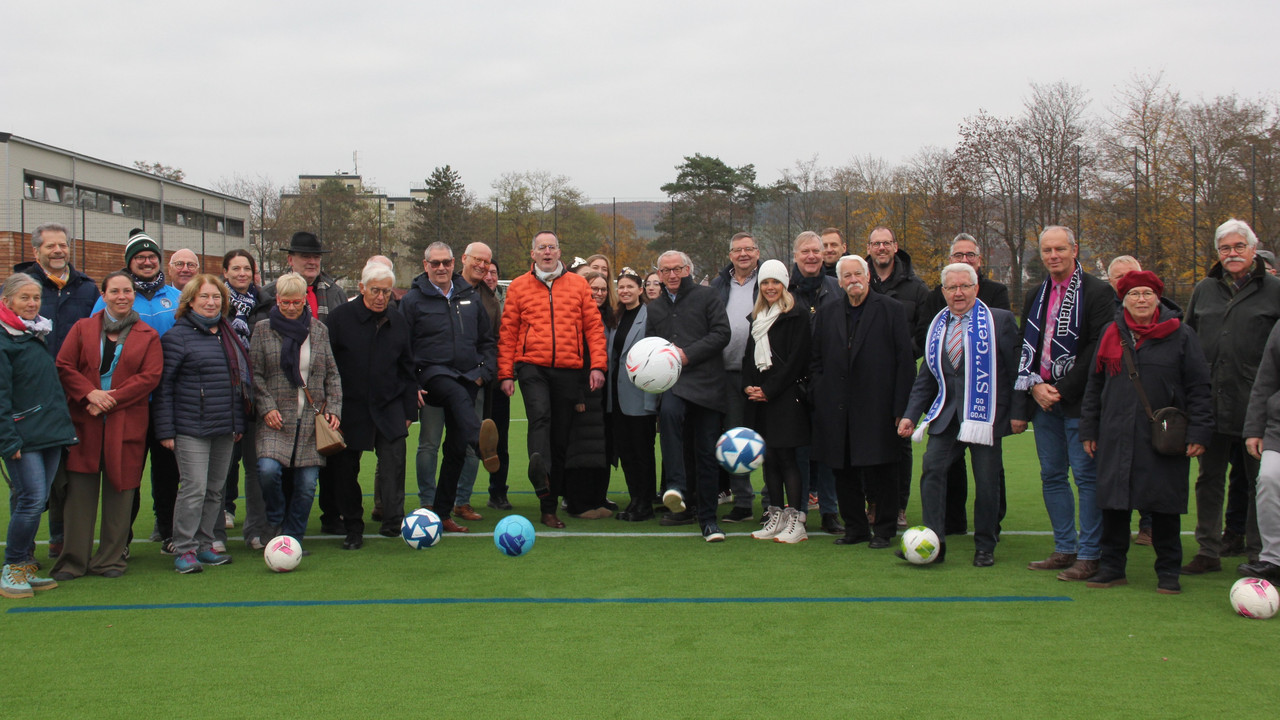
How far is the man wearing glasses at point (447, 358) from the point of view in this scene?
723cm

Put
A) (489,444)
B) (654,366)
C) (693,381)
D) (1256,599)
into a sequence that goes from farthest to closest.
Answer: (693,381) → (489,444) → (654,366) → (1256,599)

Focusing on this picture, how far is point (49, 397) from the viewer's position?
551 centimetres

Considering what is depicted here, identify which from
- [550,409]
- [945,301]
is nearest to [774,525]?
[550,409]

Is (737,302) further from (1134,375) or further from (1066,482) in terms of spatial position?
(1134,375)

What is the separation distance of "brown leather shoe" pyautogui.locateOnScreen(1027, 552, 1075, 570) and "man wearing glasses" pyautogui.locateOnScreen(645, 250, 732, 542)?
2.13 metres

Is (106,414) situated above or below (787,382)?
below

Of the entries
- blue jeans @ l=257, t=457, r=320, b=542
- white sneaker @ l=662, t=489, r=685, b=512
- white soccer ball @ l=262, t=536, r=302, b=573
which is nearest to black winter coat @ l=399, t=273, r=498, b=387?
blue jeans @ l=257, t=457, r=320, b=542

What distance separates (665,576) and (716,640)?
4.19 ft

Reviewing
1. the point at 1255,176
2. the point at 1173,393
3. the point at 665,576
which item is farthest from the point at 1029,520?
the point at 1255,176

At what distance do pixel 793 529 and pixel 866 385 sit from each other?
46.1 inches

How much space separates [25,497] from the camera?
17.8 feet

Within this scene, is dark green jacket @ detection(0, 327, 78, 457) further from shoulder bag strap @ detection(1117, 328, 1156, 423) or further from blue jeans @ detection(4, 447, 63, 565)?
shoulder bag strap @ detection(1117, 328, 1156, 423)

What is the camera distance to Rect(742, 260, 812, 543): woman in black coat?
679 centimetres

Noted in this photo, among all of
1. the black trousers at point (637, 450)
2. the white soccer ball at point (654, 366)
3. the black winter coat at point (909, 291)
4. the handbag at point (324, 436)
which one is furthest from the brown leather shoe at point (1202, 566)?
the handbag at point (324, 436)
